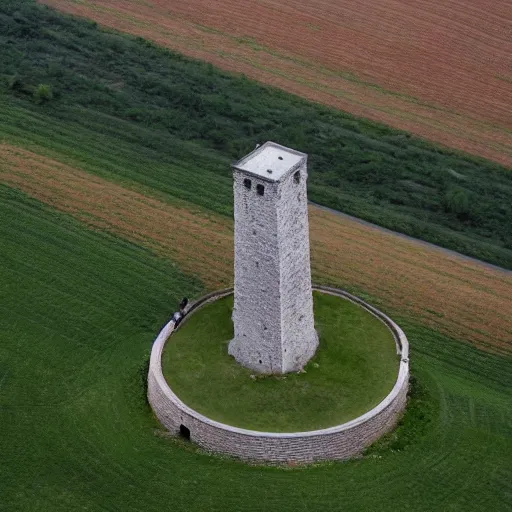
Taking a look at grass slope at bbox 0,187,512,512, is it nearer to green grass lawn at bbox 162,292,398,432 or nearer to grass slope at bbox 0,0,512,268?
green grass lawn at bbox 162,292,398,432

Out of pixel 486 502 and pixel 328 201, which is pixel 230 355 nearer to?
pixel 486 502

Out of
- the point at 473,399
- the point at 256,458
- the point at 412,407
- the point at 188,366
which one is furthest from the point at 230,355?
the point at 473,399

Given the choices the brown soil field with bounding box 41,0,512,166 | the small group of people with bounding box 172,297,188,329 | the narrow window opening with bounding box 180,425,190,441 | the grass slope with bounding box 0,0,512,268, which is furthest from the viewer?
the brown soil field with bounding box 41,0,512,166

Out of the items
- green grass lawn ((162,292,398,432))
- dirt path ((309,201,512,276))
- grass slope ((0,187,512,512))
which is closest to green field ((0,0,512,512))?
grass slope ((0,187,512,512))

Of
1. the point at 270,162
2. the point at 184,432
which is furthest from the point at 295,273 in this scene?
the point at 184,432

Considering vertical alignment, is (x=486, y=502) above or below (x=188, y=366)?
below

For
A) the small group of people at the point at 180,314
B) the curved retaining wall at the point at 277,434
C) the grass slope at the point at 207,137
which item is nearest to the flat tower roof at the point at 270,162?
the small group of people at the point at 180,314

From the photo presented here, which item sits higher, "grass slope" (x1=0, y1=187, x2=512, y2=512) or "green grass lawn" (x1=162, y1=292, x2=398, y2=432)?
"green grass lawn" (x1=162, y1=292, x2=398, y2=432)
